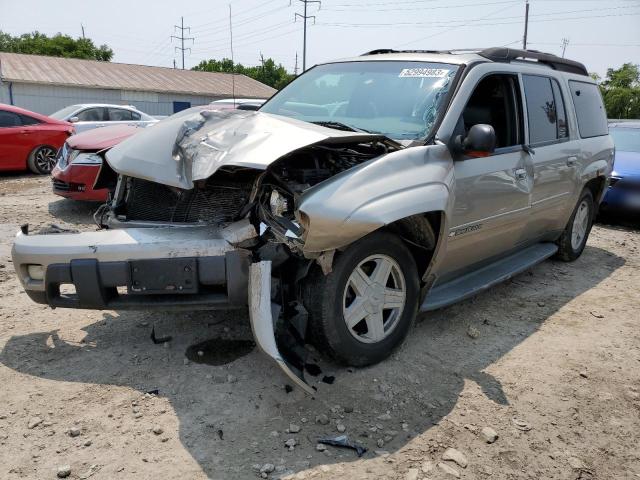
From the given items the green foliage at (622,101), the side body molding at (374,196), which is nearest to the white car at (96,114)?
the side body molding at (374,196)

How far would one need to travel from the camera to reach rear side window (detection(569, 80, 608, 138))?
5.34 m

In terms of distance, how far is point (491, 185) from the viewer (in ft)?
12.7

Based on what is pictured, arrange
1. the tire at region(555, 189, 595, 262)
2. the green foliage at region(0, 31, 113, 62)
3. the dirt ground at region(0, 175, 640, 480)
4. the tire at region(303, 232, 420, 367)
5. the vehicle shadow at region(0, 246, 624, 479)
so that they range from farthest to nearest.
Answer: the green foliage at region(0, 31, 113, 62), the tire at region(555, 189, 595, 262), the tire at region(303, 232, 420, 367), the vehicle shadow at region(0, 246, 624, 479), the dirt ground at region(0, 175, 640, 480)

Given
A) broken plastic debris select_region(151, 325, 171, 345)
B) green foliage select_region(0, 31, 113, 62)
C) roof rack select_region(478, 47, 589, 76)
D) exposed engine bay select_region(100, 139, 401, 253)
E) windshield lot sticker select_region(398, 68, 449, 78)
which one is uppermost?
green foliage select_region(0, 31, 113, 62)

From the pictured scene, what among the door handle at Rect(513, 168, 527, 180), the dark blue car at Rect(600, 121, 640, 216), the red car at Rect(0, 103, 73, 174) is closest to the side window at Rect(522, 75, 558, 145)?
the door handle at Rect(513, 168, 527, 180)

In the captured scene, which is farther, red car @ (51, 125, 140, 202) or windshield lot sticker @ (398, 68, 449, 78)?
red car @ (51, 125, 140, 202)

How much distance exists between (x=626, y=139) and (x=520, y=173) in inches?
246

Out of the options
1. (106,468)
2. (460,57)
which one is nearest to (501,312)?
(460,57)

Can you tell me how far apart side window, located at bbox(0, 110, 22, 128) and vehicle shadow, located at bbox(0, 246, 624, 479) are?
26.2 feet

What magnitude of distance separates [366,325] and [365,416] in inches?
23.8

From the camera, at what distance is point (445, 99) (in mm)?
3680

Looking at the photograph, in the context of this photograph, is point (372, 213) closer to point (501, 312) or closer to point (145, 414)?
point (145, 414)

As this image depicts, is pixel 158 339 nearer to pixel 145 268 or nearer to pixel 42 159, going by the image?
pixel 145 268

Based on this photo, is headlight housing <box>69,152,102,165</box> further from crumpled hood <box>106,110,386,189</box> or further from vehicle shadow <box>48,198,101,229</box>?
crumpled hood <box>106,110,386,189</box>
